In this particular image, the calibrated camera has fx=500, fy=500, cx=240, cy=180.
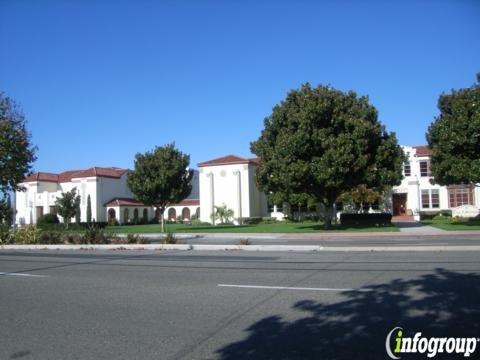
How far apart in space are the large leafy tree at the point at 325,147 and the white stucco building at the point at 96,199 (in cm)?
3491

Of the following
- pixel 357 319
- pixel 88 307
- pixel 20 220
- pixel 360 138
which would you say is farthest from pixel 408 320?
pixel 20 220

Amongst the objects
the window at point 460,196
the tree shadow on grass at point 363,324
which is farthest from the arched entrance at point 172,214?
the tree shadow on grass at point 363,324

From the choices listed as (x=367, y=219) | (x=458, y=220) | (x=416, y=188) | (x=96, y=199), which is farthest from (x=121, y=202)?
(x=458, y=220)

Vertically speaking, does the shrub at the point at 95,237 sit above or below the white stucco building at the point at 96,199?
below

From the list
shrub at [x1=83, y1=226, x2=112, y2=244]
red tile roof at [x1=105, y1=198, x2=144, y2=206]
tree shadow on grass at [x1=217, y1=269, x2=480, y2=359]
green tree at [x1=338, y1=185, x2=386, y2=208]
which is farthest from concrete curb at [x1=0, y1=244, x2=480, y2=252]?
red tile roof at [x1=105, y1=198, x2=144, y2=206]

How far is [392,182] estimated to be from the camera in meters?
31.4

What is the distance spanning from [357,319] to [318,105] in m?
25.8

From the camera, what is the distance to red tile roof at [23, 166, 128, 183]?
6631cm

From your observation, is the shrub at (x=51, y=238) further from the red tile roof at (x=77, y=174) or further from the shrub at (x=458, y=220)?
the red tile roof at (x=77, y=174)

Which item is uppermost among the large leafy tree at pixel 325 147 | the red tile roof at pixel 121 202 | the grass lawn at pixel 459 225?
the large leafy tree at pixel 325 147

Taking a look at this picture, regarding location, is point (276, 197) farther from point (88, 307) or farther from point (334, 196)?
point (88, 307)

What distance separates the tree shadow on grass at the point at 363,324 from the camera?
5527 millimetres

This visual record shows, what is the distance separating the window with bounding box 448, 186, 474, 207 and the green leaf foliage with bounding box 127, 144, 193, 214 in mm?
27705

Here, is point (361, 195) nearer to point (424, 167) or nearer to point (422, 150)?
point (424, 167)
